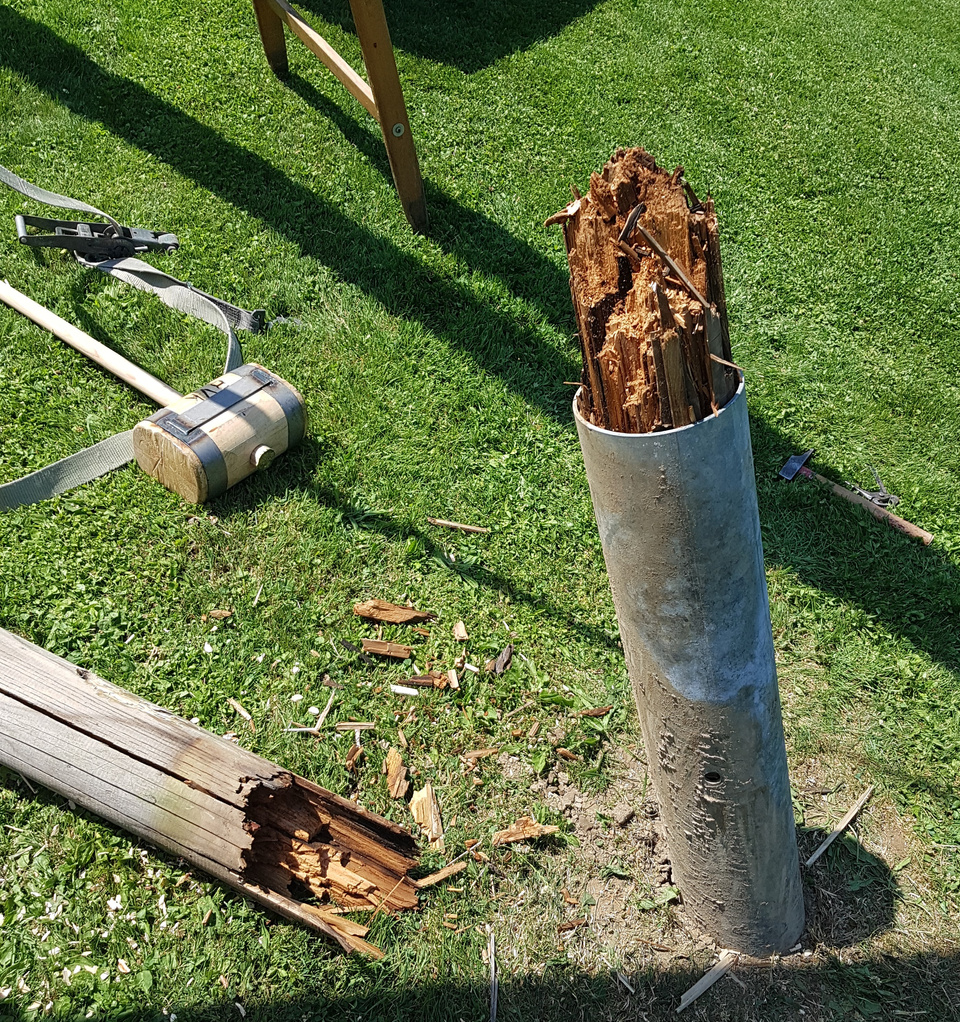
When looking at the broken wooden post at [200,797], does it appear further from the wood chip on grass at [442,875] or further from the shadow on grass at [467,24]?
the shadow on grass at [467,24]

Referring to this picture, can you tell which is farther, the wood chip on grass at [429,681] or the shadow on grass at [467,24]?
the shadow on grass at [467,24]

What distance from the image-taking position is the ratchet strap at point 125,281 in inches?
162

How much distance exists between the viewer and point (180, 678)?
3.56 m

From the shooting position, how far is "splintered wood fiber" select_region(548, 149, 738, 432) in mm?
1771

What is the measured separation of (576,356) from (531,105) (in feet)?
9.62

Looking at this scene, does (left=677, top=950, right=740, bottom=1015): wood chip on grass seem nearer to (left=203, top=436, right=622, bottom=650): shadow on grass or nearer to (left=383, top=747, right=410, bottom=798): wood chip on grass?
(left=383, top=747, right=410, bottom=798): wood chip on grass

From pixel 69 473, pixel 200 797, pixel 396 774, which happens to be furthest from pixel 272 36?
pixel 200 797

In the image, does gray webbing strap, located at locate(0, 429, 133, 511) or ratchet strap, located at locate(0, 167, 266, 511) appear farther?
ratchet strap, located at locate(0, 167, 266, 511)

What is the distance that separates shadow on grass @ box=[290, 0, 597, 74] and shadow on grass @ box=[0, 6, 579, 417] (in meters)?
1.19

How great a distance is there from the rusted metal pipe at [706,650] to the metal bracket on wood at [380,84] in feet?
12.6

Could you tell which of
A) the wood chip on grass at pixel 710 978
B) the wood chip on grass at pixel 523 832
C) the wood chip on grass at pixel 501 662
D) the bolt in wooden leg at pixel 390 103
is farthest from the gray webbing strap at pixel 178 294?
the wood chip on grass at pixel 710 978

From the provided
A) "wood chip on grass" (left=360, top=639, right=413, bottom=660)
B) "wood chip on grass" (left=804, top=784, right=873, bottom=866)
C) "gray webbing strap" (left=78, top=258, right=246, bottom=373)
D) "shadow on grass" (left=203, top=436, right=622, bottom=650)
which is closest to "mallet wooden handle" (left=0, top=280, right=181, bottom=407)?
"gray webbing strap" (left=78, top=258, right=246, bottom=373)

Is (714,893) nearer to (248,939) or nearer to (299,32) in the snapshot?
(248,939)

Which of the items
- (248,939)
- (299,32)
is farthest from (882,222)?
(248,939)
